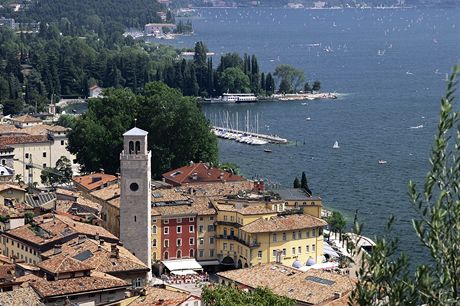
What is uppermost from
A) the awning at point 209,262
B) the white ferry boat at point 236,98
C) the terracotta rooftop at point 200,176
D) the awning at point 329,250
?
the terracotta rooftop at point 200,176

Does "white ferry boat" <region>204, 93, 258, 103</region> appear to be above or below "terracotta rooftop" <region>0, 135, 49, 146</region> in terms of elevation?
below

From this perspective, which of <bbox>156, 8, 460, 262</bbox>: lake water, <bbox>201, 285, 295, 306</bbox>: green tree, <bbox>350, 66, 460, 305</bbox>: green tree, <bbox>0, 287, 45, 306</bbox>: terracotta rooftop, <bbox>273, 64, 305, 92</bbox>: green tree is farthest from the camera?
<bbox>273, 64, 305, 92</bbox>: green tree

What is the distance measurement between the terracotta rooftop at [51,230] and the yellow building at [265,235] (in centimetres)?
336

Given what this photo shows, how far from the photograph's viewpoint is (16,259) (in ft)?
79.4

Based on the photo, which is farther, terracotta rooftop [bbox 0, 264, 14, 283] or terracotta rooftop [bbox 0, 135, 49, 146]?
terracotta rooftop [bbox 0, 135, 49, 146]

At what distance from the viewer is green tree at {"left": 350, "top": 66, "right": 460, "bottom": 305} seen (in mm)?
8086

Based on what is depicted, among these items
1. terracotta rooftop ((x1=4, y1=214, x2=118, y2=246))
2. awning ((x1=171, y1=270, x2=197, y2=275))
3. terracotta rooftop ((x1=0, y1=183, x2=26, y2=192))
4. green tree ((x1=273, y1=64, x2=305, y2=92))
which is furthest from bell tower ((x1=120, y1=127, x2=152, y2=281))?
green tree ((x1=273, y1=64, x2=305, y2=92))

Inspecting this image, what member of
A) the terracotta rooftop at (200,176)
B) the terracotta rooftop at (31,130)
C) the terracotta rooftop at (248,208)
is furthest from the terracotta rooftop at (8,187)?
the terracotta rooftop at (31,130)

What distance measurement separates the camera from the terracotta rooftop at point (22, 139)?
4234cm

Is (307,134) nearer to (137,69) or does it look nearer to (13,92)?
(13,92)

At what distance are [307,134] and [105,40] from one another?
54.7m

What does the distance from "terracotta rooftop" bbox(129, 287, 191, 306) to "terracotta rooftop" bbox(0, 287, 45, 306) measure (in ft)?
5.72

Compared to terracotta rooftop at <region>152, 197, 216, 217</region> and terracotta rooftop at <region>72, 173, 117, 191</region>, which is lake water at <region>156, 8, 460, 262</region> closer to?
terracotta rooftop at <region>152, 197, 216, 217</region>

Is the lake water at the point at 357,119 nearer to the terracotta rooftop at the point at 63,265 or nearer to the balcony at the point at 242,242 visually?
the balcony at the point at 242,242
